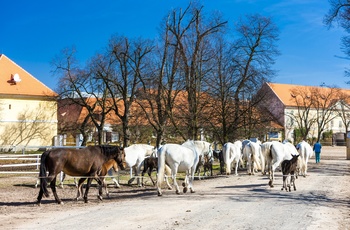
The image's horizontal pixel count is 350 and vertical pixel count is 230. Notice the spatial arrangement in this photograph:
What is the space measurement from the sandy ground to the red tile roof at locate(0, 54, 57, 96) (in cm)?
3472

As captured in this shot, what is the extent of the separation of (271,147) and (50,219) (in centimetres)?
1003

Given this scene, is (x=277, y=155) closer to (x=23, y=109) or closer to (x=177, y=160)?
(x=177, y=160)

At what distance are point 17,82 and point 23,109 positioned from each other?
321 centimetres

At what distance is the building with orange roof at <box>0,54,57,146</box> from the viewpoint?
4828cm

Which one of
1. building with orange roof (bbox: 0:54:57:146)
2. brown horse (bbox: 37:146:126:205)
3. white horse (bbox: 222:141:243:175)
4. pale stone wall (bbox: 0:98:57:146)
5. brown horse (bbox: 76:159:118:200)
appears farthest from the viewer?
building with orange roof (bbox: 0:54:57:146)

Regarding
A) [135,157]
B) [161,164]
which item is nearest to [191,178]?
[161,164]

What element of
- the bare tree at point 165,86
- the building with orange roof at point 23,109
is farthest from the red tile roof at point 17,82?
the bare tree at point 165,86

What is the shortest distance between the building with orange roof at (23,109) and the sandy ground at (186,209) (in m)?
33.5

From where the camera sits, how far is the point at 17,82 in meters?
49.9

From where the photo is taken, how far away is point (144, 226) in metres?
9.11

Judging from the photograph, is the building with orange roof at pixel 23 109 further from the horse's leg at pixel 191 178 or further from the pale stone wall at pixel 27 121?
the horse's leg at pixel 191 178

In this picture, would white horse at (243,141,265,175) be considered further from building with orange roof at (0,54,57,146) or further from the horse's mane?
building with orange roof at (0,54,57,146)

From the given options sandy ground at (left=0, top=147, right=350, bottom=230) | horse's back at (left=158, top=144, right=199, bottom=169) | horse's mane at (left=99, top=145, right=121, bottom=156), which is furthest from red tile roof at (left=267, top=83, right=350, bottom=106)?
horse's mane at (left=99, top=145, right=121, bottom=156)

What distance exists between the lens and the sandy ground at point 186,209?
9.39 meters
